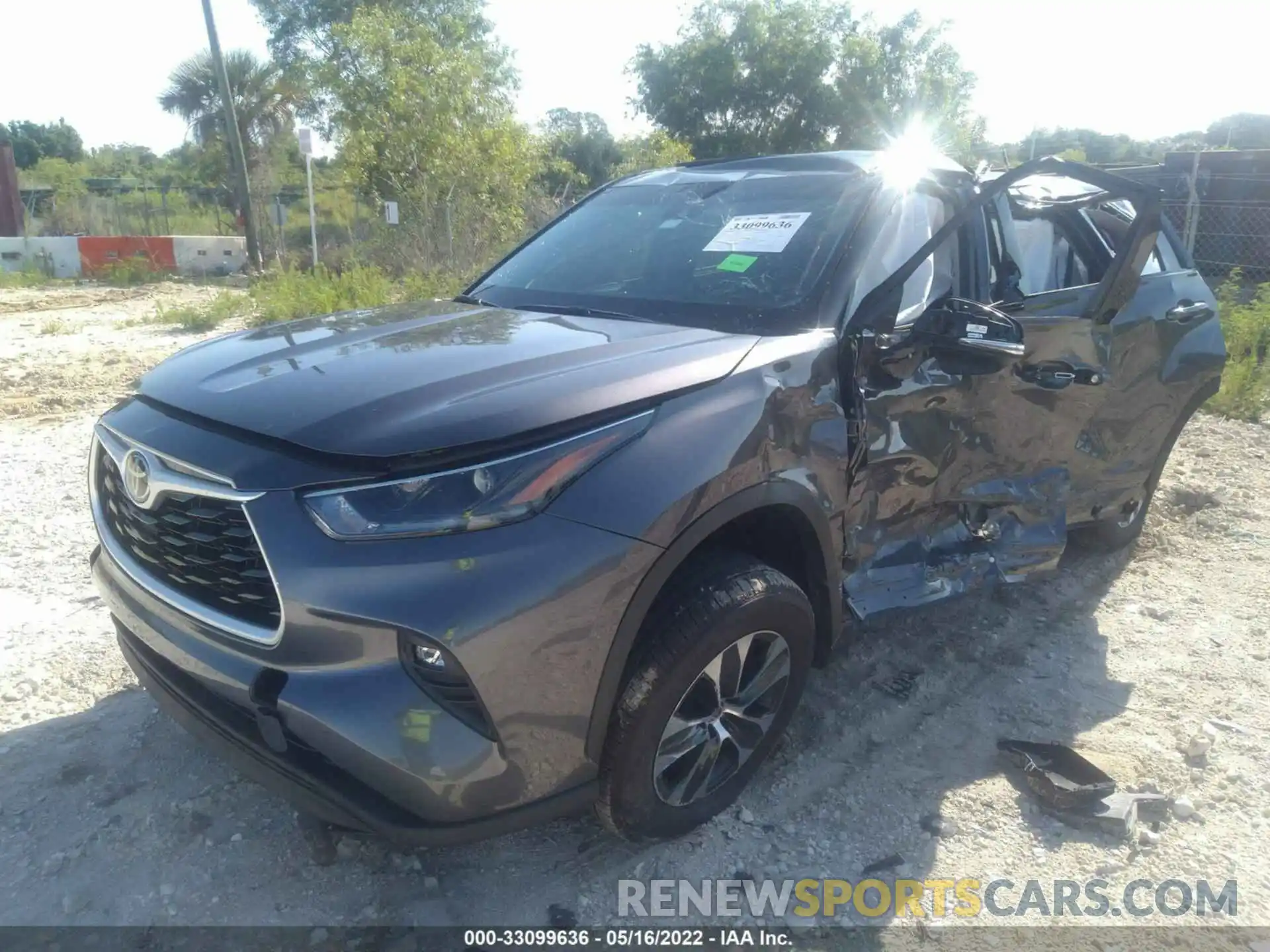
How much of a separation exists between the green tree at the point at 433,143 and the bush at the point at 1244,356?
10.1m

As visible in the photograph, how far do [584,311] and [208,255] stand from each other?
782 inches

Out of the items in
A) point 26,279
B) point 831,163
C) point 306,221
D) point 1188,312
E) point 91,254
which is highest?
point 306,221

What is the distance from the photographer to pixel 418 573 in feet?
6.03

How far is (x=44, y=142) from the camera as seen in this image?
53.8 metres

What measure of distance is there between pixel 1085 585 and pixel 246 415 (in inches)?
148

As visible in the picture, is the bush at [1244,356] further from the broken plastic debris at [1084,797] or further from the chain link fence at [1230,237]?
the broken plastic debris at [1084,797]

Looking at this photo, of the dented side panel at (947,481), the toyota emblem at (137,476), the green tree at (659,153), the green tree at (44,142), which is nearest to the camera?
the toyota emblem at (137,476)

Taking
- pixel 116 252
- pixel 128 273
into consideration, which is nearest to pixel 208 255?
pixel 116 252

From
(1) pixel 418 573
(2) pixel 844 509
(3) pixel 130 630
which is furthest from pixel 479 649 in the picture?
(2) pixel 844 509

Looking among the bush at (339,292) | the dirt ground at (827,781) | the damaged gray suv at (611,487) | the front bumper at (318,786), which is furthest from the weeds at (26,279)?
the front bumper at (318,786)

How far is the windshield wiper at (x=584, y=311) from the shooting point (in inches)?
113

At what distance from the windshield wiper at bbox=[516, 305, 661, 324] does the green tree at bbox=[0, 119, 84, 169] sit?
192ft

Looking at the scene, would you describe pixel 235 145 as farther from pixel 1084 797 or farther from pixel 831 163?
pixel 1084 797

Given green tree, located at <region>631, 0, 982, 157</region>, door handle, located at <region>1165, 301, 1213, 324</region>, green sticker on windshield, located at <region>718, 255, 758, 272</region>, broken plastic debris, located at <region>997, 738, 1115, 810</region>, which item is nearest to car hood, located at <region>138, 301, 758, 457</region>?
green sticker on windshield, located at <region>718, 255, 758, 272</region>
